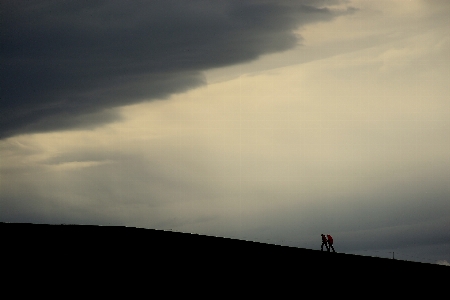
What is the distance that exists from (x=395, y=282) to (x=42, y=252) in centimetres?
2471

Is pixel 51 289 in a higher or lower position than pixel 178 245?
lower

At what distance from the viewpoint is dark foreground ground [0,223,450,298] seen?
2931 cm

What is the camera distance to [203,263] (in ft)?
120

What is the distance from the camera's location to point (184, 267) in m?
34.4

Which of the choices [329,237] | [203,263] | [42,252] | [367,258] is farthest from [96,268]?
[367,258]

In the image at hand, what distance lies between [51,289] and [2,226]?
2083cm

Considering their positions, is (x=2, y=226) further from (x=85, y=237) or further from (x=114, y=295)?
(x=114, y=295)

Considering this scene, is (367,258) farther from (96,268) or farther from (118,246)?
(96,268)

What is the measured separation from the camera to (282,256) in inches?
1769

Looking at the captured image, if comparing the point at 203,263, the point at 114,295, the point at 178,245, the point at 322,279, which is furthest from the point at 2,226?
the point at 322,279

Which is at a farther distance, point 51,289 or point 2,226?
point 2,226

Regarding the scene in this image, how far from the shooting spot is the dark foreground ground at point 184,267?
29312 millimetres

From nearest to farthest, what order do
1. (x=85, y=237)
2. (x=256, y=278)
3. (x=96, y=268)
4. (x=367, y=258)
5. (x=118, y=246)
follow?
(x=96, y=268) → (x=256, y=278) → (x=118, y=246) → (x=85, y=237) → (x=367, y=258)

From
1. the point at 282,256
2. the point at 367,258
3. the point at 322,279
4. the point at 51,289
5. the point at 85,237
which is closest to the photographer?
the point at 51,289
